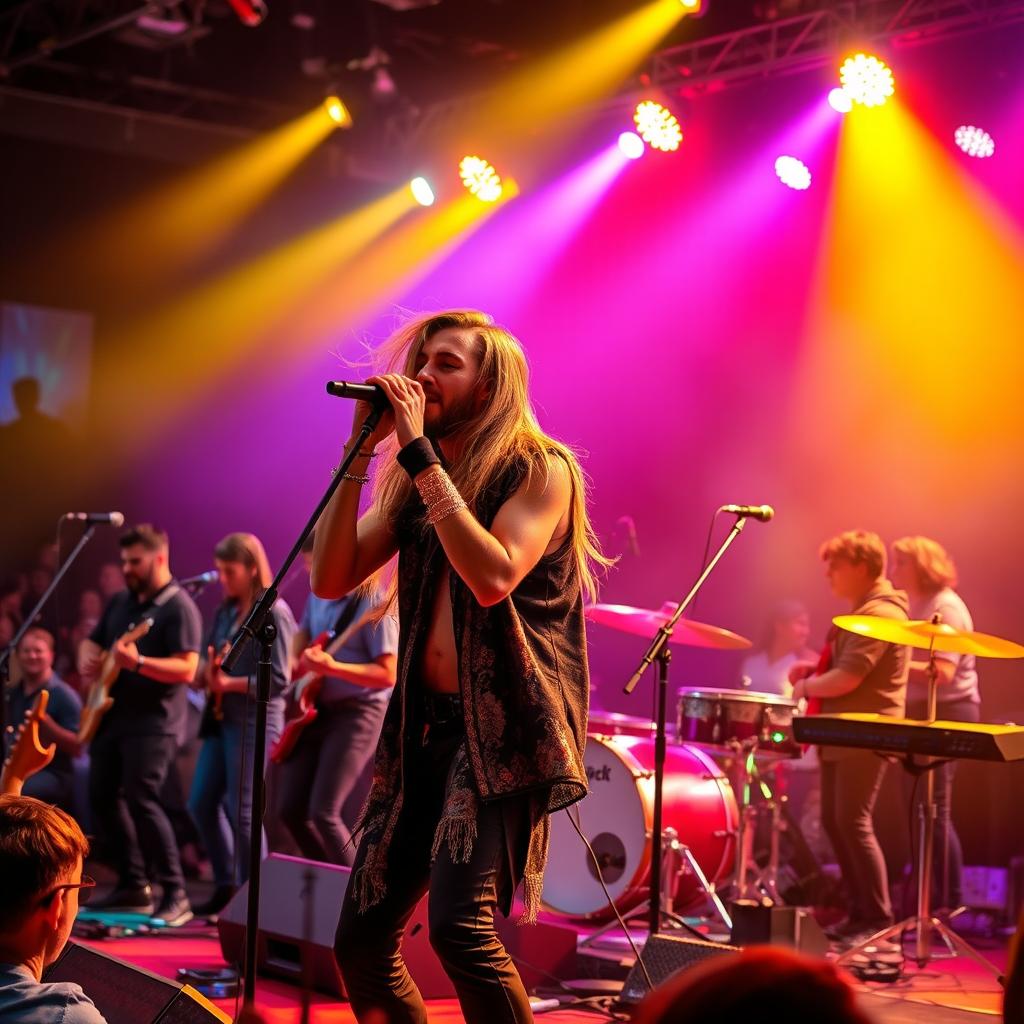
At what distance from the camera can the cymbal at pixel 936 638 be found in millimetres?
5355

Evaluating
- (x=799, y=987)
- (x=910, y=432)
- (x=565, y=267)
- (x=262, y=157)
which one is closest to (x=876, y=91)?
(x=910, y=432)

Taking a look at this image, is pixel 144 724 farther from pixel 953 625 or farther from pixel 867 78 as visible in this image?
pixel 867 78

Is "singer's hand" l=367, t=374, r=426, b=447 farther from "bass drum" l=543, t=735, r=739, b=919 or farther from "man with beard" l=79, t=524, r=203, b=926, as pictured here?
"man with beard" l=79, t=524, r=203, b=926

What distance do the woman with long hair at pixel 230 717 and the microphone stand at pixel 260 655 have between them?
3536 mm

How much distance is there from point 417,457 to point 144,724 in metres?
4.61

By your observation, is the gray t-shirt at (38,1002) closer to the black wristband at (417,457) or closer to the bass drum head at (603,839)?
the black wristband at (417,457)

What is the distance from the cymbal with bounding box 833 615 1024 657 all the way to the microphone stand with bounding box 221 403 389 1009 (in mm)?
2805

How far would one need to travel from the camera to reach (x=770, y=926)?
17.7 feet

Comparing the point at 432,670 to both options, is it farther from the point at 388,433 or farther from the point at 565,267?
the point at 565,267

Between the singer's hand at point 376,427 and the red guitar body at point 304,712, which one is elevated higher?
the singer's hand at point 376,427

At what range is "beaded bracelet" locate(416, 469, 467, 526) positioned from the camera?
114 inches

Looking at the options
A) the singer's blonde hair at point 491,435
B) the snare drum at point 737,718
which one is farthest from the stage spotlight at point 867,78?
the singer's blonde hair at point 491,435

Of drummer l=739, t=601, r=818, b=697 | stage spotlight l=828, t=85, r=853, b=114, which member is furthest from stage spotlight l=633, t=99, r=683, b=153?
drummer l=739, t=601, r=818, b=697

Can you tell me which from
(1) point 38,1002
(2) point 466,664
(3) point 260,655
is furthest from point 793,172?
(1) point 38,1002
